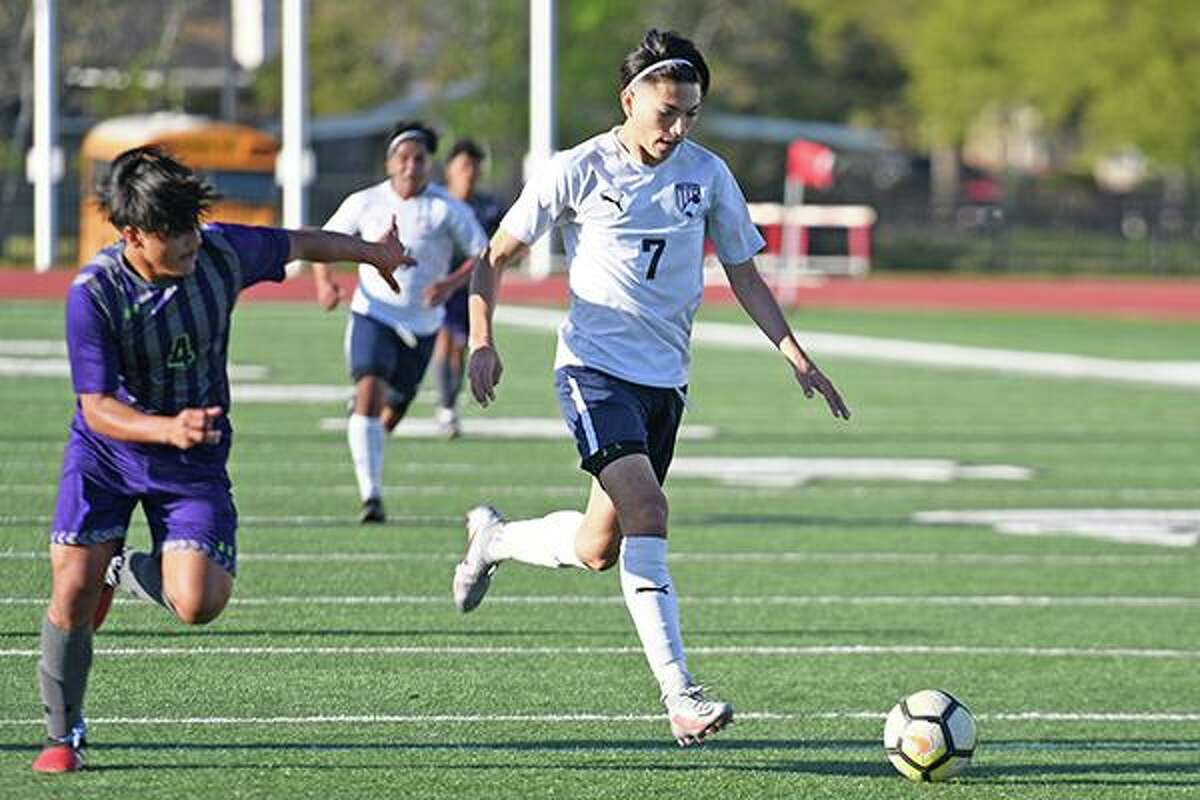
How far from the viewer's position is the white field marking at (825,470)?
16641 millimetres

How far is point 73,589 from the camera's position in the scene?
7.24 metres

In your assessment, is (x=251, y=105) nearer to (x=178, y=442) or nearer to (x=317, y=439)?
(x=317, y=439)

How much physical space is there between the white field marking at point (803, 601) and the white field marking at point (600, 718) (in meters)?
2.50

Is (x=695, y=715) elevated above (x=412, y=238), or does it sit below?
below

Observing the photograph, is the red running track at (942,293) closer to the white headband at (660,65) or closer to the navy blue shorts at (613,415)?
the navy blue shorts at (613,415)

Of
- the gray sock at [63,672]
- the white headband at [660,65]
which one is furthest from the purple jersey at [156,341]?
the white headband at [660,65]

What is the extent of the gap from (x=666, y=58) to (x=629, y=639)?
2900 mm

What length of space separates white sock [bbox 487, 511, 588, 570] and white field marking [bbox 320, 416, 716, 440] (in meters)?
9.46

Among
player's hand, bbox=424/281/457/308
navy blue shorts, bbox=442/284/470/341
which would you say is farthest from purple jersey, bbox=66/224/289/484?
navy blue shorts, bbox=442/284/470/341

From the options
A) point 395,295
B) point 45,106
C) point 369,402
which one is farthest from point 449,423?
point 45,106

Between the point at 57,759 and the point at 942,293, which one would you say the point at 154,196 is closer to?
the point at 57,759

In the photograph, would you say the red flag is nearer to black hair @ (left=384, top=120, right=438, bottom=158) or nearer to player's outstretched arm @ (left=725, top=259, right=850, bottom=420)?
black hair @ (left=384, top=120, right=438, bottom=158)

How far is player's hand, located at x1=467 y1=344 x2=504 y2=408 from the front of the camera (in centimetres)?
802

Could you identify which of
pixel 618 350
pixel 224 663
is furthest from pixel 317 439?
pixel 618 350
